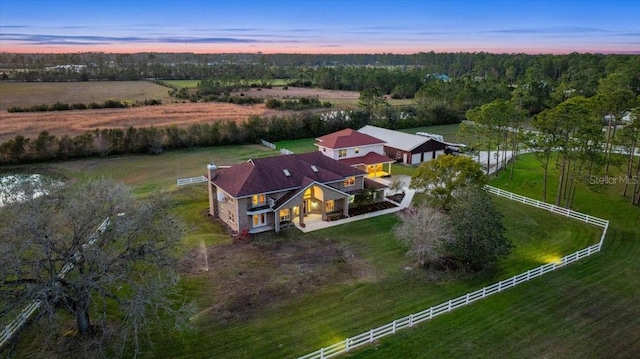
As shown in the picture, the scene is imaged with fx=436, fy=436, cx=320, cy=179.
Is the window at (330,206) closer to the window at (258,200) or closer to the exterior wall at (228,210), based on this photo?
the window at (258,200)

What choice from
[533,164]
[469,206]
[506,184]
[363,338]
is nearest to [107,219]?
[363,338]

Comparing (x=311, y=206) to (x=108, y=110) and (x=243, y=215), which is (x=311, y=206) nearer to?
(x=243, y=215)

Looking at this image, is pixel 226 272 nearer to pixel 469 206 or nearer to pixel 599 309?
pixel 469 206

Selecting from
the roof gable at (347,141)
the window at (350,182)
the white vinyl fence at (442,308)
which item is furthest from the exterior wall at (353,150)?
the white vinyl fence at (442,308)

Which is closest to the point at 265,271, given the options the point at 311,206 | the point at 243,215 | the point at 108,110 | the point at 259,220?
the point at 243,215

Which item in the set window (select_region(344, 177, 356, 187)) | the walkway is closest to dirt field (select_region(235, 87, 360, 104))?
the walkway

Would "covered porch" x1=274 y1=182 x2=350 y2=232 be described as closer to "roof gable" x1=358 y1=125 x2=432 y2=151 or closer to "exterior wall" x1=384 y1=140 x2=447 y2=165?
"exterior wall" x1=384 y1=140 x2=447 y2=165
